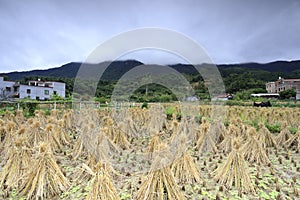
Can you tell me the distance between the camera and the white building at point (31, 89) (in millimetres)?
33406

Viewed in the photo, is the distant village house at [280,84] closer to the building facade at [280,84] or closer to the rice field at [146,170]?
the building facade at [280,84]

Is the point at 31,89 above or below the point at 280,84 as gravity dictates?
below

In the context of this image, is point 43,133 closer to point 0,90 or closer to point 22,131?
point 22,131

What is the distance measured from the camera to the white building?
3341cm

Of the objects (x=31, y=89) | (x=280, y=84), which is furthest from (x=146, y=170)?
(x=280, y=84)

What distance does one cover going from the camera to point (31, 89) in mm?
35094

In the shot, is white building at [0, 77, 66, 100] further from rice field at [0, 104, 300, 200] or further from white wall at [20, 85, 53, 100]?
rice field at [0, 104, 300, 200]

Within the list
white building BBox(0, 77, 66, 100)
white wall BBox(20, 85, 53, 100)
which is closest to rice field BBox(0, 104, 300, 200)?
white building BBox(0, 77, 66, 100)

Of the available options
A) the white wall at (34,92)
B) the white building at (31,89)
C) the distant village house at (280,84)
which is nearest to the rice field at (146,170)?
the white building at (31,89)

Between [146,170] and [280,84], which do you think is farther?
[280,84]

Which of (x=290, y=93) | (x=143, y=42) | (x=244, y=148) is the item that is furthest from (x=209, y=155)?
(x=290, y=93)

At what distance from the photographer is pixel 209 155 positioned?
196 inches

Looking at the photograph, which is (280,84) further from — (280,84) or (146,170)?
(146,170)

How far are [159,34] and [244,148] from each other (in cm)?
337
